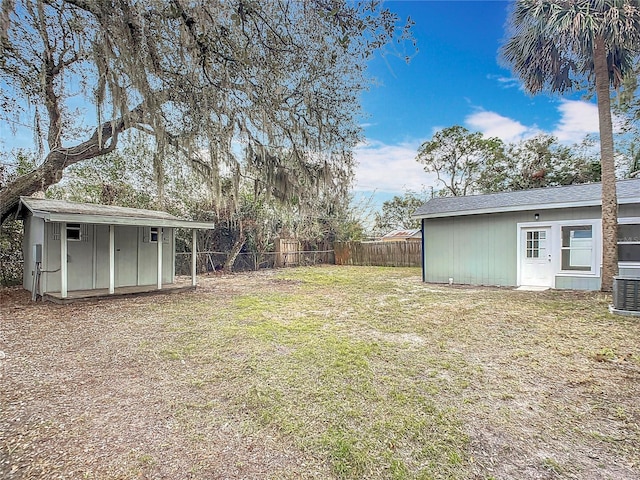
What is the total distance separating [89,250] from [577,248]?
11.4 m

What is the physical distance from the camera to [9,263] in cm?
884

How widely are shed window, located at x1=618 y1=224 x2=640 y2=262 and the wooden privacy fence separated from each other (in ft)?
26.7

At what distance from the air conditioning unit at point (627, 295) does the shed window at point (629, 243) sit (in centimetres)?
252

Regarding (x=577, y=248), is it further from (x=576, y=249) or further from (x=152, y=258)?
(x=152, y=258)

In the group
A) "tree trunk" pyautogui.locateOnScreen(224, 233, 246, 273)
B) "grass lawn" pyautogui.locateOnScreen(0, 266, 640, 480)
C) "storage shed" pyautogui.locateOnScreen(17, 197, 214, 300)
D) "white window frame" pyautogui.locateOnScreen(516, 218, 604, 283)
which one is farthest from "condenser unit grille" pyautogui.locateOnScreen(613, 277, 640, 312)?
"tree trunk" pyautogui.locateOnScreen(224, 233, 246, 273)

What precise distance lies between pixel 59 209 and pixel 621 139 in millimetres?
20136

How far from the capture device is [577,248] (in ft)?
25.2

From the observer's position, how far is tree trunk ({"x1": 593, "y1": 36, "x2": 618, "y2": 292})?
6.61 metres

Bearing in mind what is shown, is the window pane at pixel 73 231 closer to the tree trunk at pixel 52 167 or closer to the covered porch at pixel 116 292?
the tree trunk at pixel 52 167

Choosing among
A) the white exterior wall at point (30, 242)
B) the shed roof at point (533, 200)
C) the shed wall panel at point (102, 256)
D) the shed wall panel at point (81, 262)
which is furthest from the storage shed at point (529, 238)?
the white exterior wall at point (30, 242)

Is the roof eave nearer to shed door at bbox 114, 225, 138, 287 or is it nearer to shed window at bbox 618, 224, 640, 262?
shed window at bbox 618, 224, 640, 262

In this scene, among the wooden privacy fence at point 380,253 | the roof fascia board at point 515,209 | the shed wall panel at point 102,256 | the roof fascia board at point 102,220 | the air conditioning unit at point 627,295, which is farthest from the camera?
the wooden privacy fence at point 380,253

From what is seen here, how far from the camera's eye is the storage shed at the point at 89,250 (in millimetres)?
6746

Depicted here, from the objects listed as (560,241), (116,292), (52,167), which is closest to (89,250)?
(116,292)
